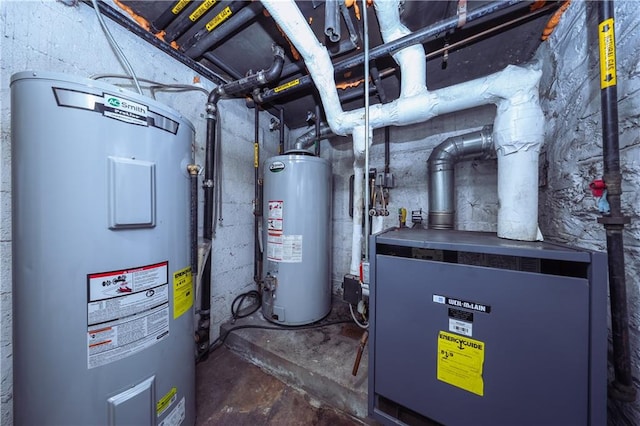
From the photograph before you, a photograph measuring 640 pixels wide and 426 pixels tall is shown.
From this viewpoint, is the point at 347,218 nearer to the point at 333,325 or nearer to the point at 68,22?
the point at 333,325

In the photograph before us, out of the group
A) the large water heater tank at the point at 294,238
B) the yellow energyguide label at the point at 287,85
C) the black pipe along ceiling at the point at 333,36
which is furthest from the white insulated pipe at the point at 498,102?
the large water heater tank at the point at 294,238

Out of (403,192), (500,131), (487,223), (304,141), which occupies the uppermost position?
(304,141)

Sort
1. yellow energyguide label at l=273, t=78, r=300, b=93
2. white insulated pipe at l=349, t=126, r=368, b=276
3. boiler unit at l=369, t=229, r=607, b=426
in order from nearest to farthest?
1. boiler unit at l=369, t=229, r=607, b=426
2. white insulated pipe at l=349, t=126, r=368, b=276
3. yellow energyguide label at l=273, t=78, r=300, b=93

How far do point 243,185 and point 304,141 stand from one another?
0.62 metres

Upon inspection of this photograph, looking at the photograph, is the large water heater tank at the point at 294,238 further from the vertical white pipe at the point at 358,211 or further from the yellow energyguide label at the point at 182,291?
the yellow energyguide label at the point at 182,291

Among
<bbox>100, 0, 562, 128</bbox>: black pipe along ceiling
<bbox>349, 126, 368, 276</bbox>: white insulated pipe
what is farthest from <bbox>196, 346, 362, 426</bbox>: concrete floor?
<bbox>100, 0, 562, 128</bbox>: black pipe along ceiling

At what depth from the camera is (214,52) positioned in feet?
4.18

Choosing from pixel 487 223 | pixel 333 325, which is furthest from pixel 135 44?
pixel 487 223

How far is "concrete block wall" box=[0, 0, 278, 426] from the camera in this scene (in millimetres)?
752

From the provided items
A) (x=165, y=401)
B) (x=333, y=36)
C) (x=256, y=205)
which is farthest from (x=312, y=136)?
(x=165, y=401)

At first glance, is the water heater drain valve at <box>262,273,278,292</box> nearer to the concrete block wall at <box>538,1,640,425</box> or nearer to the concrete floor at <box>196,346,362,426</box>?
the concrete floor at <box>196,346,362,426</box>

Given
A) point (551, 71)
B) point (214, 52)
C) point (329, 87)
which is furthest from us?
point (214, 52)

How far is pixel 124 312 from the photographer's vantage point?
640 millimetres

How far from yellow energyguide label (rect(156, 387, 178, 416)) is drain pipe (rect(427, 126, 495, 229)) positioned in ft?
4.93
